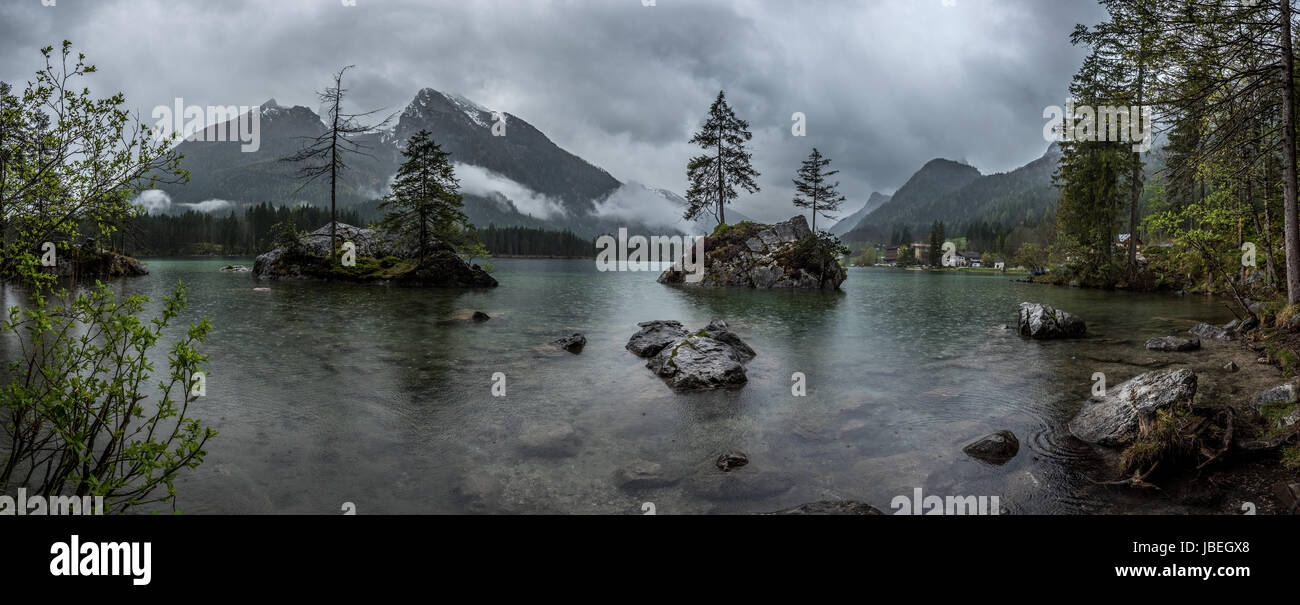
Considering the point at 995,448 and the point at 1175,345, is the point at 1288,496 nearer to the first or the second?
the point at 995,448

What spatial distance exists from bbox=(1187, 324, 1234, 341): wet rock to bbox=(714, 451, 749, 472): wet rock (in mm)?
19167

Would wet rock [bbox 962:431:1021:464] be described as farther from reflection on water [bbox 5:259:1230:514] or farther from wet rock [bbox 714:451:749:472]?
wet rock [bbox 714:451:749:472]

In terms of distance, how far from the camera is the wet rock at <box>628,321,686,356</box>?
15.6 m

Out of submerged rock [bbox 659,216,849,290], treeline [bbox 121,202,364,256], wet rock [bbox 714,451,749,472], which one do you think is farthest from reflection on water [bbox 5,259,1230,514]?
treeline [bbox 121,202,364,256]

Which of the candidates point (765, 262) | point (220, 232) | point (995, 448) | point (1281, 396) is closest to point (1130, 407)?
point (995, 448)

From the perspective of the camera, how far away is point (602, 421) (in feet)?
31.4

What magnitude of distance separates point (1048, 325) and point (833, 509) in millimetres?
17900

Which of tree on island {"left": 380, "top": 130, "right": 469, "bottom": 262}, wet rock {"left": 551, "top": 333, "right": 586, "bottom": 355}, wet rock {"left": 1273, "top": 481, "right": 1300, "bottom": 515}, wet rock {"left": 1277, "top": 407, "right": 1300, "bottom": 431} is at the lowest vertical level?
wet rock {"left": 1273, "top": 481, "right": 1300, "bottom": 515}

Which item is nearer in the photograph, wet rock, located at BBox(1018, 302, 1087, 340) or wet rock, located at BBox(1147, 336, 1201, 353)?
wet rock, located at BBox(1147, 336, 1201, 353)

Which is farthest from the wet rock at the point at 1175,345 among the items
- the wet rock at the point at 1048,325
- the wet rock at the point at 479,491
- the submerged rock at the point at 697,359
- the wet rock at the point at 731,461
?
the wet rock at the point at 479,491

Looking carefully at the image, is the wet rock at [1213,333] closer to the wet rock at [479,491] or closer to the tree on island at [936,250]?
the wet rock at [479,491]

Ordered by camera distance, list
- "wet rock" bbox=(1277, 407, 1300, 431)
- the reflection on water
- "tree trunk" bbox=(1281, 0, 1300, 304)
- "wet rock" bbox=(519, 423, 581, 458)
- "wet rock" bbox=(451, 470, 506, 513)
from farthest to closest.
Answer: "tree trunk" bbox=(1281, 0, 1300, 304) → "wet rock" bbox=(519, 423, 581, 458) → "wet rock" bbox=(1277, 407, 1300, 431) → the reflection on water → "wet rock" bbox=(451, 470, 506, 513)

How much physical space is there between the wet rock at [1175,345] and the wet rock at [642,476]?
1703cm

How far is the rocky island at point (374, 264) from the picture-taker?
42469 millimetres
